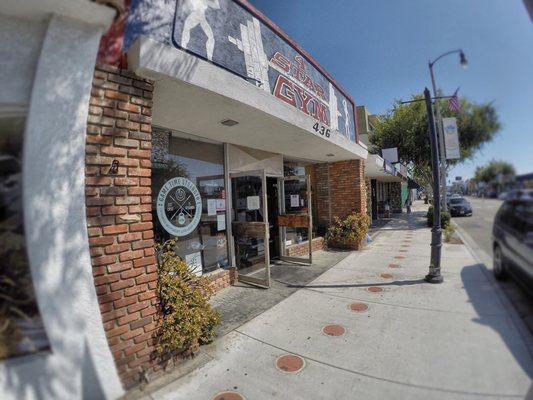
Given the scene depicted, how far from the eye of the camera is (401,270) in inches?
228

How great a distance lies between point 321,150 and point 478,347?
217 inches

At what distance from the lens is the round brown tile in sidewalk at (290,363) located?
280 centimetres

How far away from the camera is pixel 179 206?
461 cm

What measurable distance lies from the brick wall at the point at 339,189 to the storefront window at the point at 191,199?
484 cm

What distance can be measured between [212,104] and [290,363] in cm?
320

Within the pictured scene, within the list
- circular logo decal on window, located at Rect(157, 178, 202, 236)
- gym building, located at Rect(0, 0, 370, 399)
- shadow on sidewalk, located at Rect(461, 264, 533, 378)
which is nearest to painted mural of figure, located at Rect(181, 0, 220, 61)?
gym building, located at Rect(0, 0, 370, 399)

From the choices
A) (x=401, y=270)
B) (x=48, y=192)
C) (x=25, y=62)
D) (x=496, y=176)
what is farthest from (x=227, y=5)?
(x=401, y=270)

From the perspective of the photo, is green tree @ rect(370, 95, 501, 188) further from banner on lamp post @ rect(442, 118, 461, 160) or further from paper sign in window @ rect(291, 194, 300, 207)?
paper sign in window @ rect(291, 194, 300, 207)

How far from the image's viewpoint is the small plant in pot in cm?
836

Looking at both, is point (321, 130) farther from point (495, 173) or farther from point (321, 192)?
point (495, 173)

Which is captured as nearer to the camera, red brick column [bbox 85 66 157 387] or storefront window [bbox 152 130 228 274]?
red brick column [bbox 85 66 157 387]

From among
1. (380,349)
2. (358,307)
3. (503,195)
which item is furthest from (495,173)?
(358,307)

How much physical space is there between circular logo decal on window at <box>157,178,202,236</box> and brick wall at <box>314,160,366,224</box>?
18.3 feet

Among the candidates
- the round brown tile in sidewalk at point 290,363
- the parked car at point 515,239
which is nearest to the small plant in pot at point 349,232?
the round brown tile in sidewalk at point 290,363
